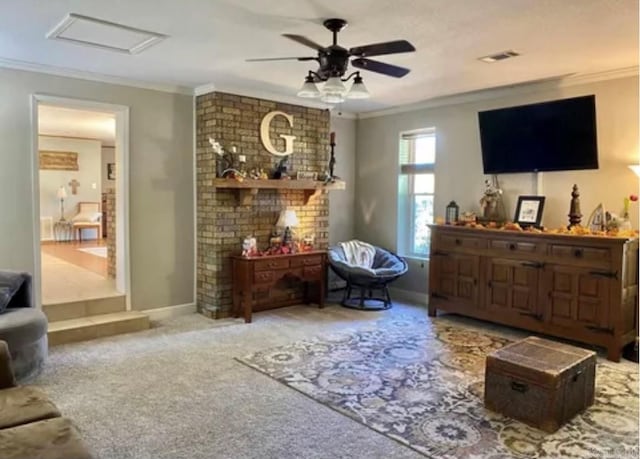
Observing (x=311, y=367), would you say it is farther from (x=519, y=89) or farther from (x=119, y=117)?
(x=519, y=89)

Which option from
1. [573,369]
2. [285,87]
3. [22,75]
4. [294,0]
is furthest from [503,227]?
[22,75]

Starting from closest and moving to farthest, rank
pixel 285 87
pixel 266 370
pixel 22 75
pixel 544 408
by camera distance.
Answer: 1. pixel 544 408
2. pixel 266 370
3. pixel 22 75
4. pixel 285 87

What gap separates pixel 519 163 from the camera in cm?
517

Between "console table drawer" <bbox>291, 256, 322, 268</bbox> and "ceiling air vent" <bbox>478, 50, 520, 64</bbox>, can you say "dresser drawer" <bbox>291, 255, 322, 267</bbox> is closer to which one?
"console table drawer" <bbox>291, 256, 322, 268</bbox>

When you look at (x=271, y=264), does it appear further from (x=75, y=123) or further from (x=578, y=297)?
(x=75, y=123)

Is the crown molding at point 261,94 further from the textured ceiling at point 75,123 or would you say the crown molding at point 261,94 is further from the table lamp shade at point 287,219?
the textured ceiling at point 75,123

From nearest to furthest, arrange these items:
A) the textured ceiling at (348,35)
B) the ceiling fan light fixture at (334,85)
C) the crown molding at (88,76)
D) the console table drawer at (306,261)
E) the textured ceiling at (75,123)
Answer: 1. the textured ceiling at (348,35)
2. the ceiling fan light fixture at (334,85)
3. the crown molding at (88,76)
4. the console table drawer at (306,261)
5. the textured ceiling at (75,123)

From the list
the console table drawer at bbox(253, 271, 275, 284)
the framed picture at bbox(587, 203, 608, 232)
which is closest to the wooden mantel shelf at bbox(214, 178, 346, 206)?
the console table drawer at bbox(253, 271, 275, 284)

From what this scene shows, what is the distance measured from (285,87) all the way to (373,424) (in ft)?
12.0

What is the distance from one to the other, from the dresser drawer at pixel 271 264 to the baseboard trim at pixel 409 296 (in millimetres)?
1818

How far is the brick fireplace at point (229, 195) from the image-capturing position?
540cm

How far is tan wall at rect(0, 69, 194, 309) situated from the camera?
178 inches

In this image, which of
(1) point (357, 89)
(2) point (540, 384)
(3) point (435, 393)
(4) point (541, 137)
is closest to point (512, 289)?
(4) point (541, 137)

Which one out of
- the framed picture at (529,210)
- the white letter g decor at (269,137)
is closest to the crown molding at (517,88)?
the framed picture at (529,210)
